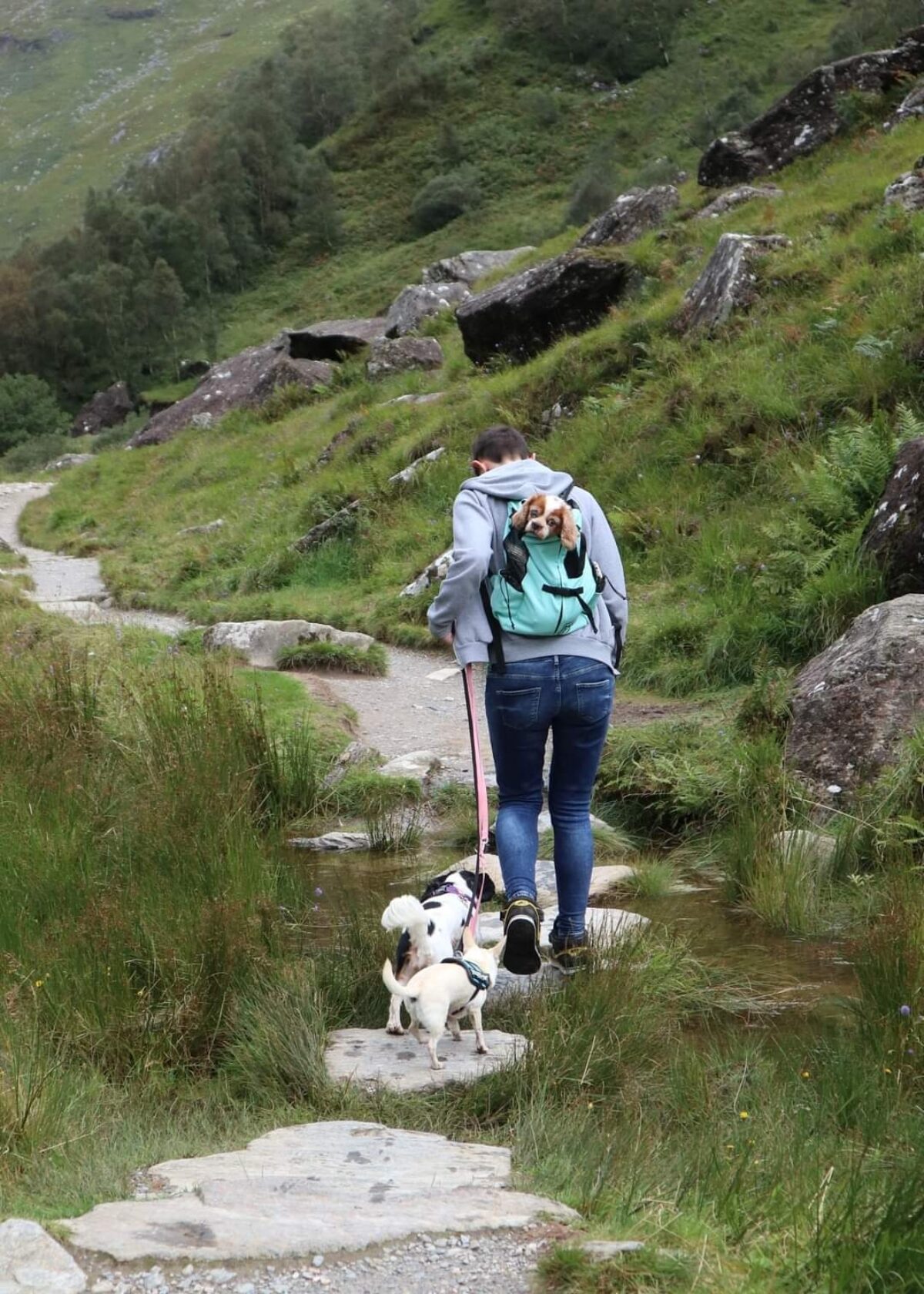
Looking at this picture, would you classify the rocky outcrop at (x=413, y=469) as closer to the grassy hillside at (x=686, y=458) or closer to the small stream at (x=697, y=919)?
the grassy hillside at (x=686, y=458)

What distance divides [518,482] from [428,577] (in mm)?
8211

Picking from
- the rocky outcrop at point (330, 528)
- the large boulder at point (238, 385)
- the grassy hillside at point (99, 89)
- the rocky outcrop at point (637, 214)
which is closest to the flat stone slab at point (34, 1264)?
→ the rocky outcrop at point (330, 528)

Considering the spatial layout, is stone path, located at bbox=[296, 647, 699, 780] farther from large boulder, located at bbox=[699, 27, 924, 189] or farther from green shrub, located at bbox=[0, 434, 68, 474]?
green shrub, located at bbox=[0, 434, 68, 474]

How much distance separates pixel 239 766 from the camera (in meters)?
6.82

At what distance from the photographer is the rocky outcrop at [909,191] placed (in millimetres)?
13742

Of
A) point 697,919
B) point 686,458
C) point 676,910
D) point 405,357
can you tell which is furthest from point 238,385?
point 697,919

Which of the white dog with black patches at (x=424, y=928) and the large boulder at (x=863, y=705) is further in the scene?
the large boulder at (x=863, y=705)

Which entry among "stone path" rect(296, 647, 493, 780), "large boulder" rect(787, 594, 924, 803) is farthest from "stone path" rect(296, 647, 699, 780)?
"large boulder" rect(787, 594, 924, 803)

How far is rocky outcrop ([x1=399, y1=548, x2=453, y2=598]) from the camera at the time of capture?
12797 millimetres

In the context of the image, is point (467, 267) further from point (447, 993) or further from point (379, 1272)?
point (379, 1272)

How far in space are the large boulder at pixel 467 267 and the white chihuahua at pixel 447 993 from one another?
23.7m

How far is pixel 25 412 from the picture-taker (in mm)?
52219

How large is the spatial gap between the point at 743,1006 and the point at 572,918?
29.6 inches

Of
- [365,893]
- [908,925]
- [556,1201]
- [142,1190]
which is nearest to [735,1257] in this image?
[556,1201]
